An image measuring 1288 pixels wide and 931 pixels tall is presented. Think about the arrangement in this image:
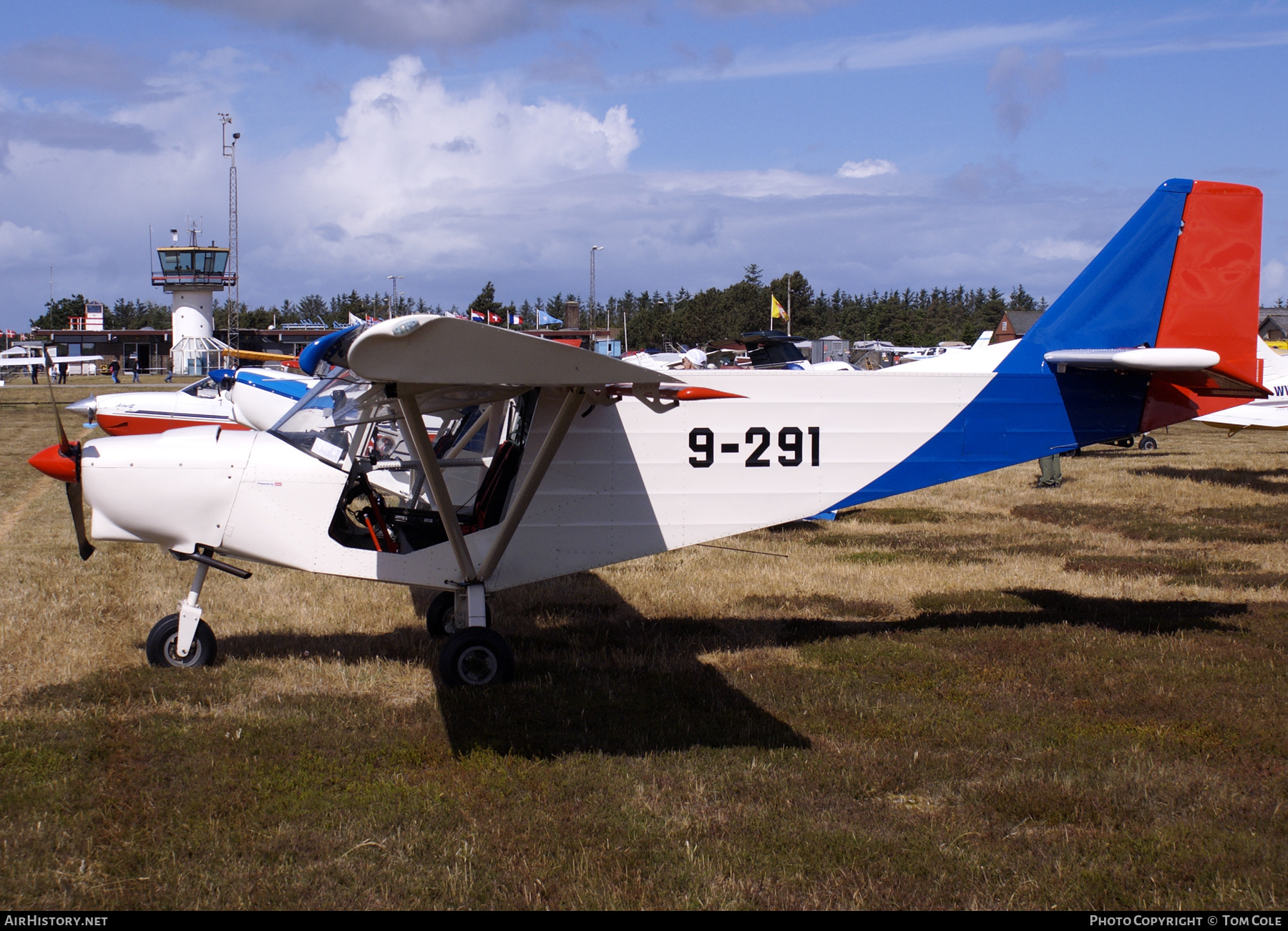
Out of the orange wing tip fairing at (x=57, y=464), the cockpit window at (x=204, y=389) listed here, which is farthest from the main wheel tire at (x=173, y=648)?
the cockpit window at (x=204, y=389)

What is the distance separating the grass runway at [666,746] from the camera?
382 cm

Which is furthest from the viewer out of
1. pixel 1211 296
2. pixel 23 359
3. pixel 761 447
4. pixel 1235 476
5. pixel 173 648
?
pixel 23 359

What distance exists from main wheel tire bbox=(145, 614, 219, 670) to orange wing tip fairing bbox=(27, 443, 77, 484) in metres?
1.08

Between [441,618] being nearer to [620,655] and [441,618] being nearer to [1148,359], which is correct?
[620,655]

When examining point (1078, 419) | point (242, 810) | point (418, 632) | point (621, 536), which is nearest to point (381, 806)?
point (242, 810)

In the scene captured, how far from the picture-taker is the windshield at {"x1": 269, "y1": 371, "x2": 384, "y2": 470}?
6305mm

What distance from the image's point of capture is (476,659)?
6121mm

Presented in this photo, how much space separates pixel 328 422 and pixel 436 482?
1.17m

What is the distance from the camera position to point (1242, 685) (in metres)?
6.03

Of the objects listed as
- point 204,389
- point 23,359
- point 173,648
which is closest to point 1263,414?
point 173,648

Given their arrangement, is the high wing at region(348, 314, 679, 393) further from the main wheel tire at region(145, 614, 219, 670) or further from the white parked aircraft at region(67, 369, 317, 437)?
the white parked aircraft at region(67, 369, 317, 437)

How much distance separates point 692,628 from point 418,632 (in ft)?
6.86

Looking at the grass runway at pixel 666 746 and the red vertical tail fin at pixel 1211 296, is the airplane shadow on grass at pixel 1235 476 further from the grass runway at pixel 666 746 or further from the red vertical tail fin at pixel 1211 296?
the red vertical tail fin at pixel 1211 296

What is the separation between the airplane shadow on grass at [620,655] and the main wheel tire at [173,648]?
35cm
